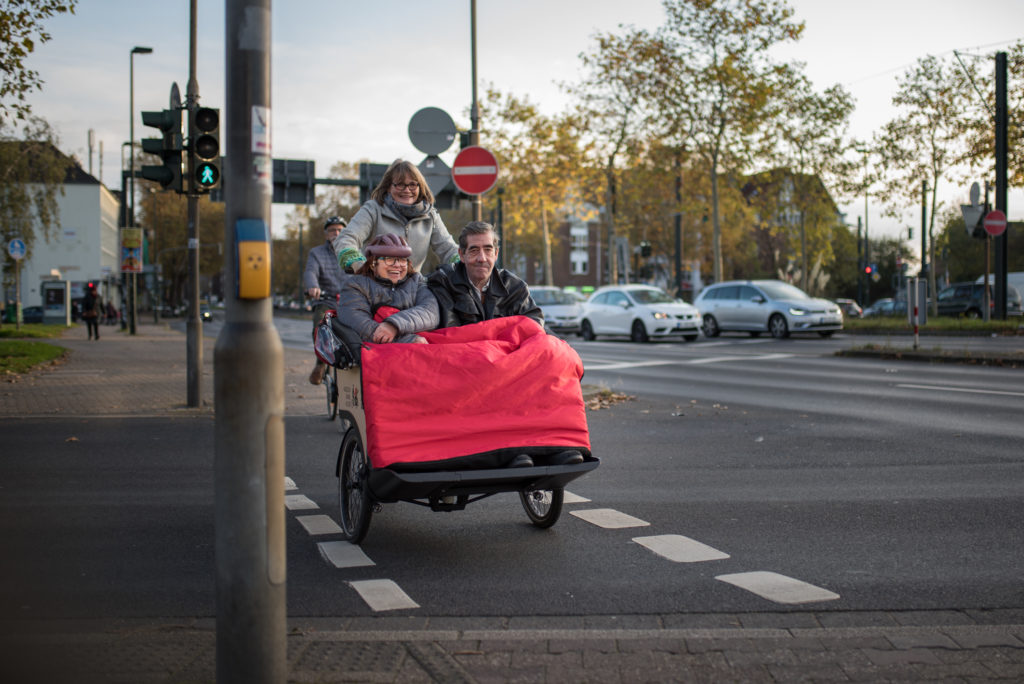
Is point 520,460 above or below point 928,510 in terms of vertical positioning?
above

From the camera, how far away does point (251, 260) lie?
115 inches

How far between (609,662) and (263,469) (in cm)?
150

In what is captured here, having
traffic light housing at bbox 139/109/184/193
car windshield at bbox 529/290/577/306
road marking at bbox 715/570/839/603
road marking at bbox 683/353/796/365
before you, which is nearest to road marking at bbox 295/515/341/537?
road marking at bbox 715/570/839/603

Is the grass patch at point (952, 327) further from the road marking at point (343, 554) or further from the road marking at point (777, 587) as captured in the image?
the road marking at point (343, 554)

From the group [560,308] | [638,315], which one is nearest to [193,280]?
[638,315]

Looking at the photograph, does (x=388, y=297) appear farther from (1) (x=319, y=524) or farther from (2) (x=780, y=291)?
(2) (x=780, y=291)

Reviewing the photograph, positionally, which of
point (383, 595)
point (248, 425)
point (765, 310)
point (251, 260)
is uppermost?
point (251, 260)

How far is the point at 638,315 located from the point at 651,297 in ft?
3.20

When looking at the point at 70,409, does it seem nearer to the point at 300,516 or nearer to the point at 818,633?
the point at 300,516

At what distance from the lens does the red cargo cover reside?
4.85m

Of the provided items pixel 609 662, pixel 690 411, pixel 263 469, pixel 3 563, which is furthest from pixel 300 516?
pixel 690 411

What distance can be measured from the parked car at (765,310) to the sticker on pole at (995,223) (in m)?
4.38

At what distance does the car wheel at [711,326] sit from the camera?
3020 centimetres

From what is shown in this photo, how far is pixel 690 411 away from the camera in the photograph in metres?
11.9
